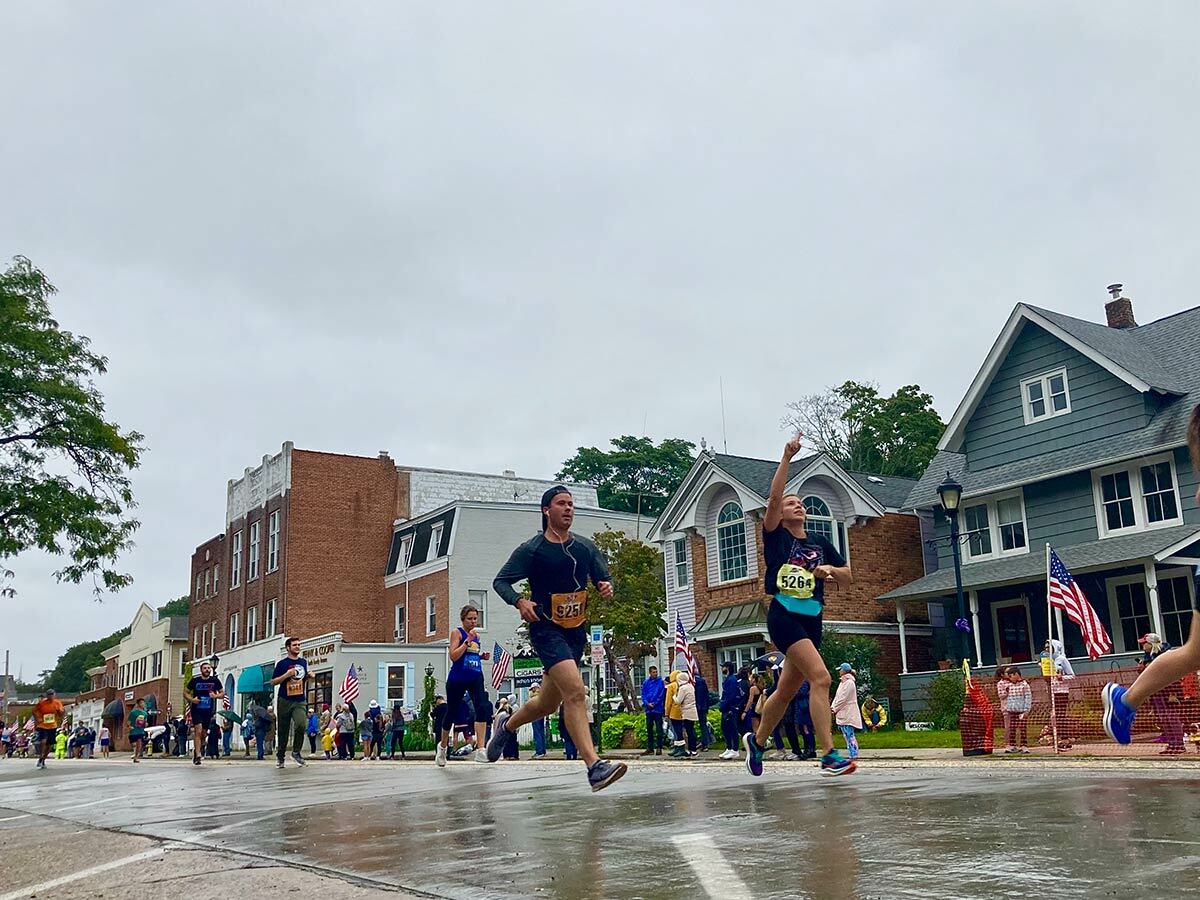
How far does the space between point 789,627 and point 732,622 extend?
26.0 m

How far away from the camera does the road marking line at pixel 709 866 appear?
13.6 ft

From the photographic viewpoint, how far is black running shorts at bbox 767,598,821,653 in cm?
754

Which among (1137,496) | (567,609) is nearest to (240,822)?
(567,609)

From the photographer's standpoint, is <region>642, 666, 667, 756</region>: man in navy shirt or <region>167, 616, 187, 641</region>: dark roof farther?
<region>167, 616, 187, 641</region>: dark roof

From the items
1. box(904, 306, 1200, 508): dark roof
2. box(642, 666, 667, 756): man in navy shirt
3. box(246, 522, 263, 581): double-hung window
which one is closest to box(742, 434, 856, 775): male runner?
box(642, 666, 667, 756): man in navy shirt

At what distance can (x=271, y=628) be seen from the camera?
56219 mm

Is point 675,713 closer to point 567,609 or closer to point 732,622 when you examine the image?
point 732,622

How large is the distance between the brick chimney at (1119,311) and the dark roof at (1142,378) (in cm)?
100

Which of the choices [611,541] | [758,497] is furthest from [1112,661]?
[611,541]

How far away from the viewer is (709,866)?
470cm

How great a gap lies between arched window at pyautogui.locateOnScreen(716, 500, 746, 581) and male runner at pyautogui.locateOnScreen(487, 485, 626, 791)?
2727cm

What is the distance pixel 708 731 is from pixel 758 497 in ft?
32.8

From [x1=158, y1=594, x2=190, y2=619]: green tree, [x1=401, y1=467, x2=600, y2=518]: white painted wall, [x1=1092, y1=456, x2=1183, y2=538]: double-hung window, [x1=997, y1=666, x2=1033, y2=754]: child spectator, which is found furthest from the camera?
[x1=158, y1=594, x2=190, y2=619]: green tree

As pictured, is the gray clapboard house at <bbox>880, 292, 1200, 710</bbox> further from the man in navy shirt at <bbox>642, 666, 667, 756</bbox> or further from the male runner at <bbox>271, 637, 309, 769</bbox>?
the male runner at <bbox>271, 637, 309, 769</bbox>
